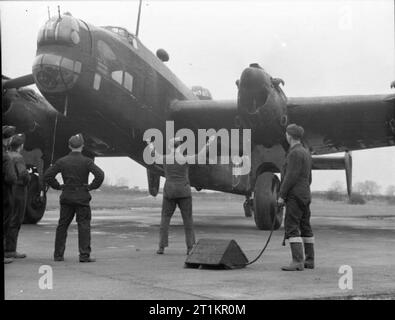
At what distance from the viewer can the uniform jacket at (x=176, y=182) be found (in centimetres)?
894

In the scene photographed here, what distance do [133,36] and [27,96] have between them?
2987 millimetres

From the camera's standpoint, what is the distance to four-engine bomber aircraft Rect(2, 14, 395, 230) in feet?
39.7

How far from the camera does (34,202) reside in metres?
15.2

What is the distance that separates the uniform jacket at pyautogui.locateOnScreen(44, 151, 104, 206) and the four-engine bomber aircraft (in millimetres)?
4148

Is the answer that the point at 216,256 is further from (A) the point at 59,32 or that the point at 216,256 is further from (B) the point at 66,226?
(A) the point at 59,32

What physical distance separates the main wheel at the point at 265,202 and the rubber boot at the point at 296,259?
21.7 feet

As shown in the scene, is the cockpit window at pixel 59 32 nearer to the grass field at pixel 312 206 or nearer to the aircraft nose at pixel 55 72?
the aircraft nose at pixel 55 72

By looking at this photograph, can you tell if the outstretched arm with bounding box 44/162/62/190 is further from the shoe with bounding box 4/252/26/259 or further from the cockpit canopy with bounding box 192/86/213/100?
the cockpit canopy with bounding box 192/86/213/100

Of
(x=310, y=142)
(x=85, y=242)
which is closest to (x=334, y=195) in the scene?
(x=310, y=142)

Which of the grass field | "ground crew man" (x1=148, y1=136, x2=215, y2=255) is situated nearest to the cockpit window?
"ground crew man" (x1=148, y1=136, x2=215, y2=255)

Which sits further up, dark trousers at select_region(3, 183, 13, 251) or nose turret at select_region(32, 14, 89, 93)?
nose turret at select_region(32, 14, 89, 93)

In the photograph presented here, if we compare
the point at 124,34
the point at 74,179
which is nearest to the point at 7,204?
the point at 74,179

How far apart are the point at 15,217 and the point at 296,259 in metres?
3.78
